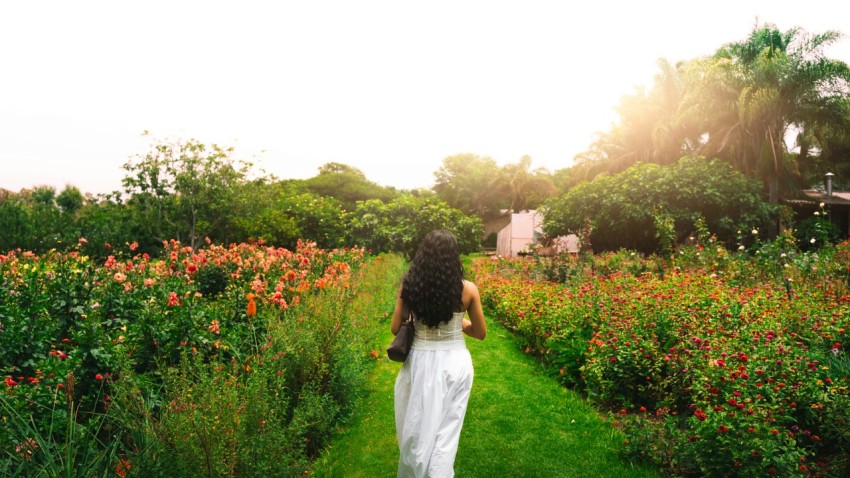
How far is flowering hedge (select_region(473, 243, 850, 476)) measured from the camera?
3207 mm

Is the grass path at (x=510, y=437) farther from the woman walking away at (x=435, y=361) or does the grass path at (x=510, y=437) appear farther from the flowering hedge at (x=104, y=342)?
the woman walking away at (x=435, y=361)

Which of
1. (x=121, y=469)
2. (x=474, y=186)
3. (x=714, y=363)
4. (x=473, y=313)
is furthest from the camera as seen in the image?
(x=474, y=186)

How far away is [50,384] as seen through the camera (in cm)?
285

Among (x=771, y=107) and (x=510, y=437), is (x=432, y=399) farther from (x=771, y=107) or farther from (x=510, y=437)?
(x=771, y=107)

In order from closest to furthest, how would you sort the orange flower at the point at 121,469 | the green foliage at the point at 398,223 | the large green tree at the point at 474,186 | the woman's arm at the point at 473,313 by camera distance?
the orange flower at the point at 121,469 < the woman's arm at the point at 473,313 < the green foliage at the point at 398,223 < the large green tree at the point at 474,186

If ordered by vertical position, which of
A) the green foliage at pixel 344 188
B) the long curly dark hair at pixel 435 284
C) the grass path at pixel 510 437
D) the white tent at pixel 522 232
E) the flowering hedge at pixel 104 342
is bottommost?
the grass path at pixel 510 437

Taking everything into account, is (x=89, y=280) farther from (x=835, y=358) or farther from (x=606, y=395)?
(x=835, y=358)

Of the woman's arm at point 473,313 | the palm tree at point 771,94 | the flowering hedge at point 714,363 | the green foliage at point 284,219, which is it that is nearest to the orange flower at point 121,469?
the woman's arm at point 473,313

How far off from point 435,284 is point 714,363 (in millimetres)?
2141

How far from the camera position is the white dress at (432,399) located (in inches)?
119

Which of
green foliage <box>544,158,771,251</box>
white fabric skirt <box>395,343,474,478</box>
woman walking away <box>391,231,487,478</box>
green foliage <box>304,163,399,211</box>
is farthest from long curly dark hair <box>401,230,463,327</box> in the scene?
green foliage <box>304,163,399,211</box>

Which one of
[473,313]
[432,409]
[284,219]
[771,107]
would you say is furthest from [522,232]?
[432,409]

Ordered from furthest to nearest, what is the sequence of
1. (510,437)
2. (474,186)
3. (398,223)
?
(474,186) → (398,223) → (510,437)

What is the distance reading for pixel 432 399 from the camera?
3.08m
